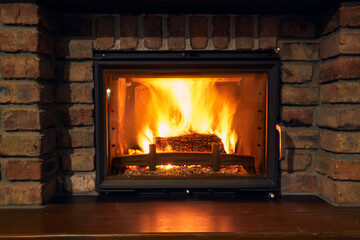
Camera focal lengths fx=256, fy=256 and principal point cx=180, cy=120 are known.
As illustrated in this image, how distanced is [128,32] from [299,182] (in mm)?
1108

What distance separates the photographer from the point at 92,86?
1243 millimetres

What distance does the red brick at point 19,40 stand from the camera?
3.57ft

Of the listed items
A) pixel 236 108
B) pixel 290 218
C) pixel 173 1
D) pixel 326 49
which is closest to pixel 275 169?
pixel 290 218

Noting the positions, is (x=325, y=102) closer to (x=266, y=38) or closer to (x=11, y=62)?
(x=266, y=38)

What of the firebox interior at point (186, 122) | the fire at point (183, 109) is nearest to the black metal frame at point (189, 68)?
the firebox interior at point (186, 122)

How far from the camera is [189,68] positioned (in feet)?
4.03

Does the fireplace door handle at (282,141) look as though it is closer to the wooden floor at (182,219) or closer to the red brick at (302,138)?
the red brick at (302,138)

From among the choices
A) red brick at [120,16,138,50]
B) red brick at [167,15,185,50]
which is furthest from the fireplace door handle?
red brick at [120,16,138,50]

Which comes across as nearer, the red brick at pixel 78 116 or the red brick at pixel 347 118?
the red brick at pixel 347 118

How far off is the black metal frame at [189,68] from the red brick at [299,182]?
68 millimetres

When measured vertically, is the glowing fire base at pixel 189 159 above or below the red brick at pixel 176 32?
below

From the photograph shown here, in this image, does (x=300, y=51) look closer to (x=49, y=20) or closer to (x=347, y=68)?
(x=347, y=68)

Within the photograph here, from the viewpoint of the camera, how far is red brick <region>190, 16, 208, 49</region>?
3.96 feet

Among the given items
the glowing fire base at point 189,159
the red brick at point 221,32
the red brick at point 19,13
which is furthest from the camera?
the glowing fire base at point 189,159
